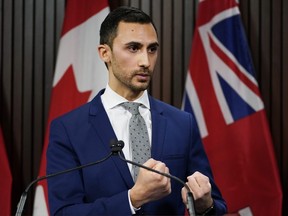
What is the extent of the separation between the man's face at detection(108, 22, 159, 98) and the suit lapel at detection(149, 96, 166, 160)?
3.6 inches

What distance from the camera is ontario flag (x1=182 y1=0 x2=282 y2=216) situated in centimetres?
288

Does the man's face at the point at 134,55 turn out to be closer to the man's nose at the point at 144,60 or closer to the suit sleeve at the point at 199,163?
the man's nose at the point at 144,60

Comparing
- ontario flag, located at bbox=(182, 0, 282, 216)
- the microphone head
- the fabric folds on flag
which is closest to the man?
the microphone head

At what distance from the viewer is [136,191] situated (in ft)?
4.82

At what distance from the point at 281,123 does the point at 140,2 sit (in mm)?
1029

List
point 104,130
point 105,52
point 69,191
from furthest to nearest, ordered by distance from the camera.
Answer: point 105,52, point 104,130, point 69,191

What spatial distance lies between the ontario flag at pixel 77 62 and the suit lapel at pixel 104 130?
125cm

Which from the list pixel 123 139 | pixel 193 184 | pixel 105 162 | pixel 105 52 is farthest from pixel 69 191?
pixel 105 52

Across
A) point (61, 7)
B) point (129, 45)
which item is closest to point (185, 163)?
point (129, 45)

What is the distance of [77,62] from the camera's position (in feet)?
9.94

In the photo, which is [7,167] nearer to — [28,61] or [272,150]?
[28,61]

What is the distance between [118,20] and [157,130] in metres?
0.36

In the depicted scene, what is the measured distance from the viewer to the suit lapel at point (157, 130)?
1.67 meters

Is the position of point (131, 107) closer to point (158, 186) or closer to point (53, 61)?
point (158, 186)
